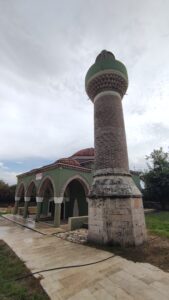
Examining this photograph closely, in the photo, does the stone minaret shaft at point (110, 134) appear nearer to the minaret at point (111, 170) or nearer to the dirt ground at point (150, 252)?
the minaret at point (111, 170)

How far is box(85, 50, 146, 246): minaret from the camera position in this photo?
6.86 meters

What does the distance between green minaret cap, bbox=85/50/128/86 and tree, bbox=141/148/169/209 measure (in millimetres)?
13847

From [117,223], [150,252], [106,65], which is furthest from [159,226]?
[106,65]

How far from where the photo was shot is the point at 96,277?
14.2 feet

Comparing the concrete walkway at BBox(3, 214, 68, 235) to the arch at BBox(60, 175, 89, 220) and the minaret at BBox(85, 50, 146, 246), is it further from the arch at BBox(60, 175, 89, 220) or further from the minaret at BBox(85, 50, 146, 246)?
the minaret at BBox(85, 50, 146, 246)

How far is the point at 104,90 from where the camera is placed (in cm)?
919

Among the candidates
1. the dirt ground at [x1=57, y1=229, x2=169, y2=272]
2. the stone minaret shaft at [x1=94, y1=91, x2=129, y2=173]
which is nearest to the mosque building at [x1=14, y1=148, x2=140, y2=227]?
the stone minaret shaft at [x1=94, y1=91, x2=129, y2=173]

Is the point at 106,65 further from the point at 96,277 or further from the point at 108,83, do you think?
the point at 96,277

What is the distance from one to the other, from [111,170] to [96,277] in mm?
4345

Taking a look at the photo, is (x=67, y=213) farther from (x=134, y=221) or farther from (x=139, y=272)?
(x=139, y=272)

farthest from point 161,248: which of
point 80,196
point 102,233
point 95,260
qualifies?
point 80,196

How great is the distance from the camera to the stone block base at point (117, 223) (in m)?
6.72

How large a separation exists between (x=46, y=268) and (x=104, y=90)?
8293 millimetres

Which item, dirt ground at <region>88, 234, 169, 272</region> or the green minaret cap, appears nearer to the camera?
dirt ground at <region>88, 234, 169, 272</region>
